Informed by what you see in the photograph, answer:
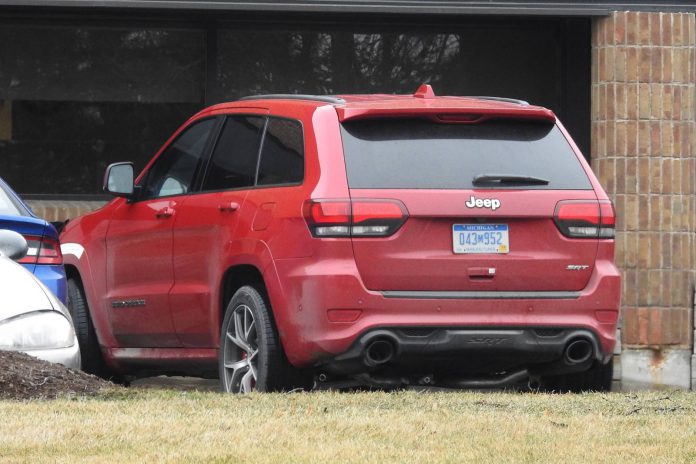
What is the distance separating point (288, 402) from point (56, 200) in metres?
6.96

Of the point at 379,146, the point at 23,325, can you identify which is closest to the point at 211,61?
the point at 379,146

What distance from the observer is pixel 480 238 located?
28.6 feet

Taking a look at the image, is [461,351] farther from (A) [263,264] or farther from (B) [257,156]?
(B) [257,156]

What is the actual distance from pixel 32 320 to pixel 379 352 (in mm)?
1800

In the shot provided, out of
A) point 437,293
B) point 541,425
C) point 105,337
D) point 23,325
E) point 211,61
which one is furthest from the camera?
point 211,61

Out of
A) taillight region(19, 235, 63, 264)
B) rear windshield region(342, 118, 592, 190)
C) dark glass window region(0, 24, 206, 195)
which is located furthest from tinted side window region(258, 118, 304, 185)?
dark glass window region(0, 24, 206, 195)

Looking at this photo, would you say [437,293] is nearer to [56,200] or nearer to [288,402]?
[288,402]

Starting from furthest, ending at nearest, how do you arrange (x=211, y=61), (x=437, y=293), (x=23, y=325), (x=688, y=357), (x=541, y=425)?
(x=211, y=61) < (x=688, y=357) < (x=437, y=293) < (x=23, y=325) < (x=541, y=425)

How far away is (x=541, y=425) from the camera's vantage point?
7184 mm

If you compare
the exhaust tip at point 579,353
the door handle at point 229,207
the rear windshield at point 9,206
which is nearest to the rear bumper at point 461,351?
the exhaust tip at point 579,353

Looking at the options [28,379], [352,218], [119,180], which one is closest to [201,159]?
[119,180]

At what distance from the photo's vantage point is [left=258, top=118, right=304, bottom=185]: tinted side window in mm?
8992

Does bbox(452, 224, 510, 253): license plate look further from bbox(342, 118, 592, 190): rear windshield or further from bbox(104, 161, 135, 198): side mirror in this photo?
bbox(104, 161, 135, 198): side mirror

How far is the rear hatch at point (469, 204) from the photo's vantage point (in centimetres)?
860
